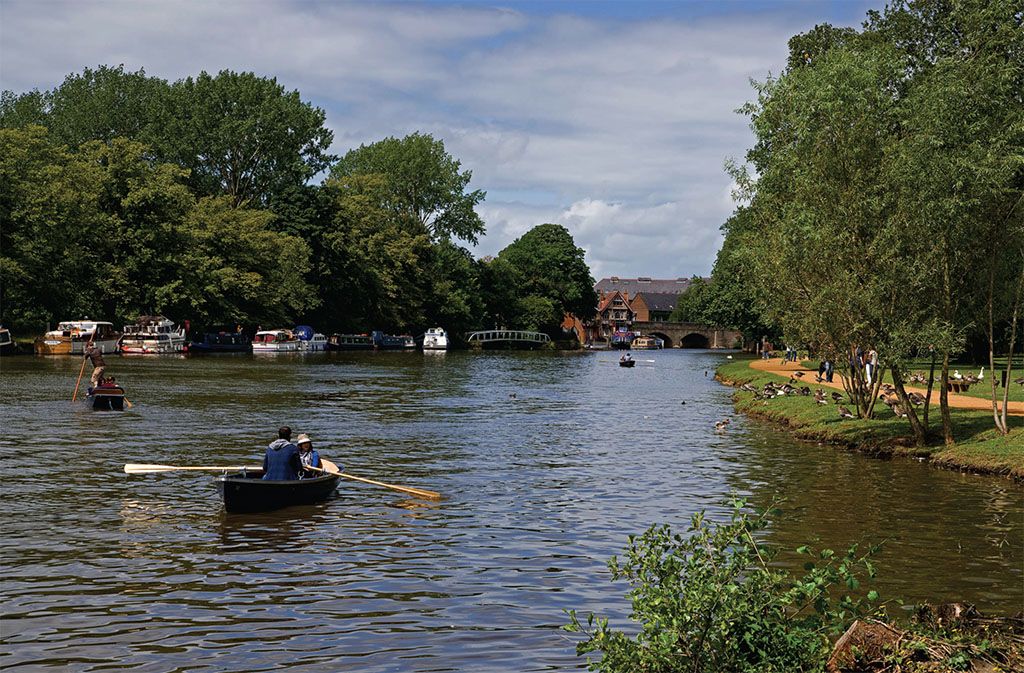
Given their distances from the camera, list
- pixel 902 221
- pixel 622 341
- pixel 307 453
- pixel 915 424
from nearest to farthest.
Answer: pixel 307 453 < pixel 902 221 < pixel 915 424 < pixel 622 341

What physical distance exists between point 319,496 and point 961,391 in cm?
3222

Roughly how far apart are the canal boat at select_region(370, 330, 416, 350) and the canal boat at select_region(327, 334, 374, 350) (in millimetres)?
832

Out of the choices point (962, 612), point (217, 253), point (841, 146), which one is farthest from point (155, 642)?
point (217, 253)

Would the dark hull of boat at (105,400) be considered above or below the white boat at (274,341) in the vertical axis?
below

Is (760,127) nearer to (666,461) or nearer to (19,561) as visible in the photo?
(666,461)

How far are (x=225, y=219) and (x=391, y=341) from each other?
3224cm

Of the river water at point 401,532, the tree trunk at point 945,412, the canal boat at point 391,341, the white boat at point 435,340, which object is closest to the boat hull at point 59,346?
the river water at point 401,532

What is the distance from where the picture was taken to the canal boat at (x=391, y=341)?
428ft

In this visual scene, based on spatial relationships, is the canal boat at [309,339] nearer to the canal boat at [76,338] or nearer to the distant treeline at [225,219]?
the distant treeline at [225,219]

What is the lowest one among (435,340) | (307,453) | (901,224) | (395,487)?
(395,487)

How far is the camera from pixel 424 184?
13550 centimetres

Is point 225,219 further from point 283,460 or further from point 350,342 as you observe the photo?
point 283,460

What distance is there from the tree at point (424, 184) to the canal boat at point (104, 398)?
299 ft

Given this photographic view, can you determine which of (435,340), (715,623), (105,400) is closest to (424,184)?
(435,340)
